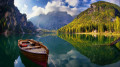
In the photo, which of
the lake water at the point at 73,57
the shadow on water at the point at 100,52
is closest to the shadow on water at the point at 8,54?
the lake water at the point at 73,57

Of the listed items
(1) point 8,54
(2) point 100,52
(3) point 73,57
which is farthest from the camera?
(2) point 100,52

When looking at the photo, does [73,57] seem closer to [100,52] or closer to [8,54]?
[100,52]

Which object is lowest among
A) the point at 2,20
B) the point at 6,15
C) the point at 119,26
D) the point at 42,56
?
the point at 42,56

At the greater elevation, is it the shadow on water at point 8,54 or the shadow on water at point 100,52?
the shadow on water at point 8,54

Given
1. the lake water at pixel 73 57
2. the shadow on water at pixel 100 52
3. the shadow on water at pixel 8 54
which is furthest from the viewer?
the shadow on water at pixel 100 52

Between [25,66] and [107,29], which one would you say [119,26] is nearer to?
[107,29]

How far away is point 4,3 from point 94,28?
20894cm

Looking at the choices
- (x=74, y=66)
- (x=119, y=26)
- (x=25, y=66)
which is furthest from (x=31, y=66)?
(x=119, y=26)

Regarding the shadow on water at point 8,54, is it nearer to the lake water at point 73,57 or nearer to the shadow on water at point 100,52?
the lake water at point 73,57

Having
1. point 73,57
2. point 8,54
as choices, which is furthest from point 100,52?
point 8,54

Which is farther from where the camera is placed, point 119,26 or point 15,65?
point 119,26

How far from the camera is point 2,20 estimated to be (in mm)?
160250

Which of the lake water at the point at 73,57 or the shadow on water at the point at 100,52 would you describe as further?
the shadow on water at the point at 100,52

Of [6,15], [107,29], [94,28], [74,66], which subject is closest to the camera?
[74,66]
